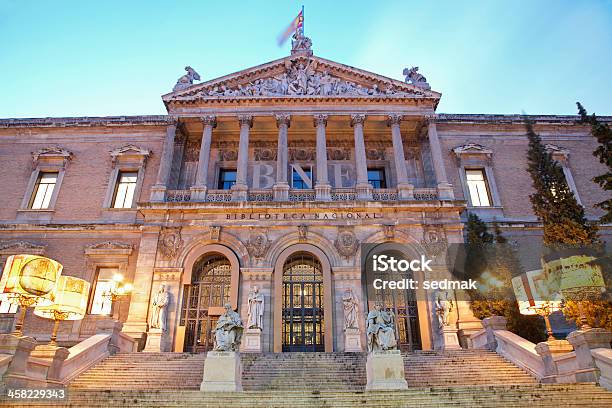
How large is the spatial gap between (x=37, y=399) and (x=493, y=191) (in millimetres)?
20951

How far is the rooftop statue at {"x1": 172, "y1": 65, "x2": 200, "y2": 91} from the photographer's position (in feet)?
76.1

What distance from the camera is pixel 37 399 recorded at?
31.6ft

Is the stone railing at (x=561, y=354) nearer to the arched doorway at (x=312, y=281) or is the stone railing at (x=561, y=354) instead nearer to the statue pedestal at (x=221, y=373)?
the arched doorway at (x=312, y=281)

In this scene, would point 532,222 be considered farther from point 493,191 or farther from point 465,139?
point 465,139

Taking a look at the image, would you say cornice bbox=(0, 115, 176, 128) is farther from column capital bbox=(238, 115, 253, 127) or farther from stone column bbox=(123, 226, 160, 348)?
stone column bbox=(123, 226, 160, 348)

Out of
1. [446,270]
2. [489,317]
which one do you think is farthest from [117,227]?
[489,317]

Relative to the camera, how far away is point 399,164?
21203 mm

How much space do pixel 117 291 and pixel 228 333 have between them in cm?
654

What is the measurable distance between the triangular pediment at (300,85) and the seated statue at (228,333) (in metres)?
14.2

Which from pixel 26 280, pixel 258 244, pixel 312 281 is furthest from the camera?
pixel 312 281

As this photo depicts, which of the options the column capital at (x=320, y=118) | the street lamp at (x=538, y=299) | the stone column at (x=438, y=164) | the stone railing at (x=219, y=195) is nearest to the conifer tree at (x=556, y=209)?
the street lamp at (x=538, y=299)

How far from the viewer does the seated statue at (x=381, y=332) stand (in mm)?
11055

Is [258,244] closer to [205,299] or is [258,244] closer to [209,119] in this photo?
[205,299]

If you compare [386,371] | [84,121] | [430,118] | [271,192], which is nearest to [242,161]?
[271,192]
